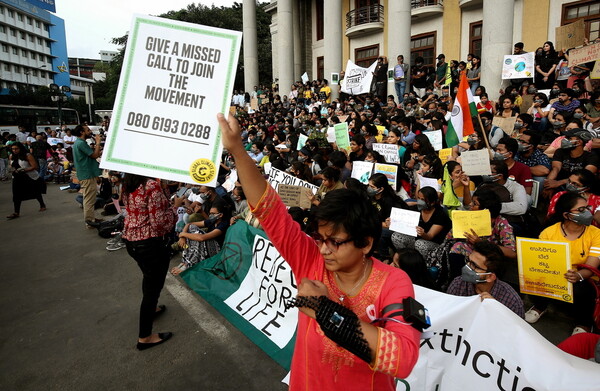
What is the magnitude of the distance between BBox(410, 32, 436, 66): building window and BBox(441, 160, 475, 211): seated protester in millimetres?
17006

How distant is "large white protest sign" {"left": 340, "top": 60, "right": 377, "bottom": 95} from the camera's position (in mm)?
13891

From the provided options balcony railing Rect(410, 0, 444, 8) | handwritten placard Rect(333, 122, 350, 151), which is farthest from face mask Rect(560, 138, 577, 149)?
balcony railing Rect(410, 0, 444, 8)

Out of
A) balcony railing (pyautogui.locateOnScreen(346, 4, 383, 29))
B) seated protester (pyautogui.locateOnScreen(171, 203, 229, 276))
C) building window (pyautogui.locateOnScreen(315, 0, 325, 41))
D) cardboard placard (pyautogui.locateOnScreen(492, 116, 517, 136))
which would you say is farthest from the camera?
building window (pyautogui.locateOnScreen(315, 0, 325, 41))

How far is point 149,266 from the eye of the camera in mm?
3627

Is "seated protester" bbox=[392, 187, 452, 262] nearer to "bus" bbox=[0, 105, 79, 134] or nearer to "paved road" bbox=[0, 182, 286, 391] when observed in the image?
"paved road" bbox=[0, 182, 286, 391]

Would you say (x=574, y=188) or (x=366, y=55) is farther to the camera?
(x=366, y=55)

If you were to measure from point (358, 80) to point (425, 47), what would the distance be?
341 inches

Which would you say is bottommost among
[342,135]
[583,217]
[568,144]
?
[583,217]

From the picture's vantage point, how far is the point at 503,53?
11.2 meters

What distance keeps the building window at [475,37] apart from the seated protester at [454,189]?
1554 centimetres

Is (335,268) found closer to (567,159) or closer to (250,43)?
(567,159)

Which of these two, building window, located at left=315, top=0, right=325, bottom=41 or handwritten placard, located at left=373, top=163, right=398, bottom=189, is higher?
building window, located at left=315, top=0, right=325, bottom=41

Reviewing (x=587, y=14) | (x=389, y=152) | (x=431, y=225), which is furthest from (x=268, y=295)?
(x=587, y=14)

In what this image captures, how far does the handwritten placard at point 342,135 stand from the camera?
28.3 feet
